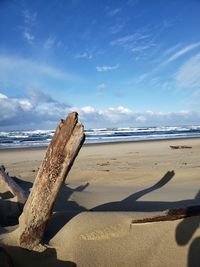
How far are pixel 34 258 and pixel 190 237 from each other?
1.48 metres

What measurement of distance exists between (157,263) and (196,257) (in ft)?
1.18

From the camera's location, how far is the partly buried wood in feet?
9.47

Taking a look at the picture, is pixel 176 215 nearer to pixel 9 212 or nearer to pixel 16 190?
pixel 9 212

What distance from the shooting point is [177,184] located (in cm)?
710

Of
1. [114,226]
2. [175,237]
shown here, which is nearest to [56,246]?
[114,226]

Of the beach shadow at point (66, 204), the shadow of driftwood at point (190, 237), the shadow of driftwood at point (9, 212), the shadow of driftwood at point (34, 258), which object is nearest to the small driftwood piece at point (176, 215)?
the shadow of driftwood at point (190, 237)

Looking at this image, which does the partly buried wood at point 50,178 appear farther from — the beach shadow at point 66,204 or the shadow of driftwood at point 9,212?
the beach shadow at point 66,204

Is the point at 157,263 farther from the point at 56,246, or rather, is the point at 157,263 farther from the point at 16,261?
the point at 16,261

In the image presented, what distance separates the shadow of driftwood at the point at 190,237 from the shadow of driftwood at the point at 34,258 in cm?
105

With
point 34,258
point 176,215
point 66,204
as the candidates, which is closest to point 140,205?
point 66,204

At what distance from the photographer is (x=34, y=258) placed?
3051 mm

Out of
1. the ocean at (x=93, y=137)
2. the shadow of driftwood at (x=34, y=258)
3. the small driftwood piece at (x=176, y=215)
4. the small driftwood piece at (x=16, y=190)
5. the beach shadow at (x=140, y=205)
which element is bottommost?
the shadow of driftwood at (x=34, y=258)

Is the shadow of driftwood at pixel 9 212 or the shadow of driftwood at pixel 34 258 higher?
the shadow of driftwood at pixel 9 212

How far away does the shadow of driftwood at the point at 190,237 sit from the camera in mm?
3016
